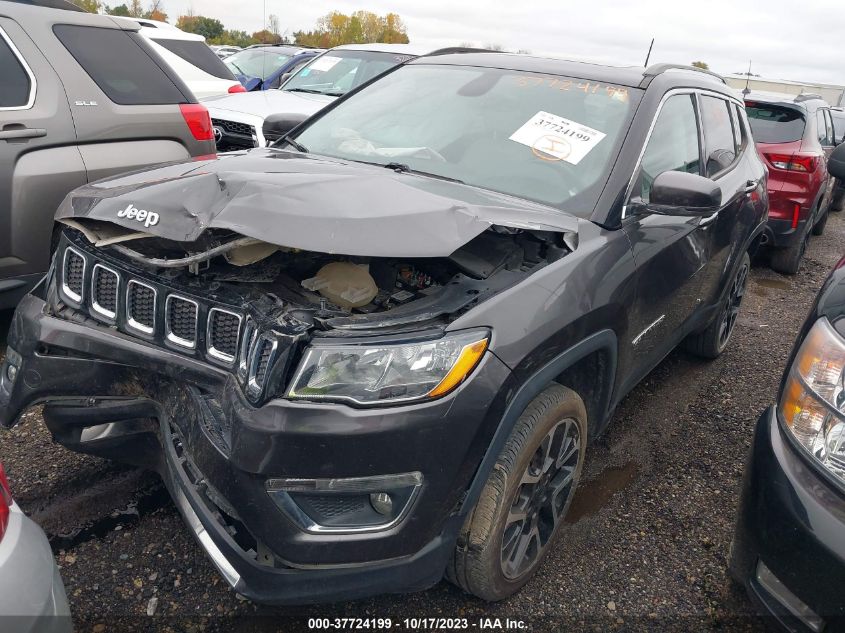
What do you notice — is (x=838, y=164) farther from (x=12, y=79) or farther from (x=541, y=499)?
(x=12, y=79)

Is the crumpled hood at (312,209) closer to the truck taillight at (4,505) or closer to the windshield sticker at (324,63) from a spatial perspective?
the truck taillight at (4,505)

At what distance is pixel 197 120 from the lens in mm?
4363

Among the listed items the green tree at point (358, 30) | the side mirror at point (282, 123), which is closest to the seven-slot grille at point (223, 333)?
the side mirror at point (282, 123)

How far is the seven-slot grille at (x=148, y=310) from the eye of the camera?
6.07 feet

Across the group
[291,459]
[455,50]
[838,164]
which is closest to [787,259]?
[838,164]

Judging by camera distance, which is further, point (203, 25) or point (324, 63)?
point (203, 25)

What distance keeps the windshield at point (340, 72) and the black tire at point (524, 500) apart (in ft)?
20.6

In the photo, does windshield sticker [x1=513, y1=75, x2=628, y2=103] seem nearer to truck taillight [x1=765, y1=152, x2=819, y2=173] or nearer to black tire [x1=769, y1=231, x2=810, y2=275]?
truck taillight [x1=765, y1=152, x2=819, y2=173]

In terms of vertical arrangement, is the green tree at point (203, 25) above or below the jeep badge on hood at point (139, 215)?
below

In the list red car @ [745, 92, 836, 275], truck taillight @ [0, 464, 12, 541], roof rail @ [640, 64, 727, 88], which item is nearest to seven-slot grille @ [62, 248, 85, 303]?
truck taillight @ [0, 464, 12, 541]

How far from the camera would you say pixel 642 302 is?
253 centimetres

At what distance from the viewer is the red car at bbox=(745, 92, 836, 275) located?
602 cm

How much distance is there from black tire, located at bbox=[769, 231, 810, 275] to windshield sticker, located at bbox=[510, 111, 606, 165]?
4.68 meters

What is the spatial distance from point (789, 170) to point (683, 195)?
4.54m
